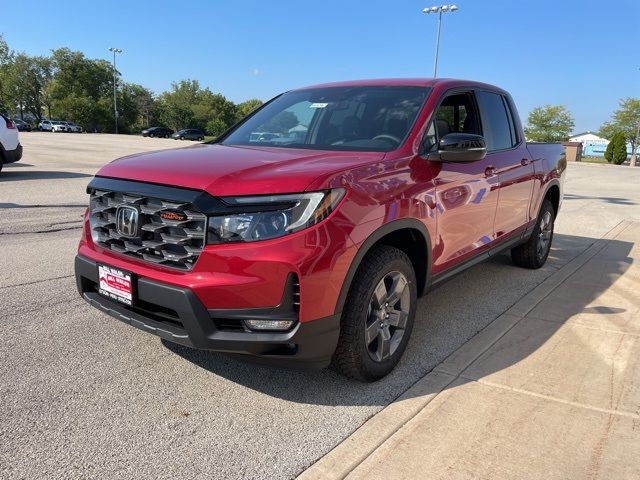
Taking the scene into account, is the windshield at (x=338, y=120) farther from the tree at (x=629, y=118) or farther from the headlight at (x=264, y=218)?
the tree at (x=629, y=118)

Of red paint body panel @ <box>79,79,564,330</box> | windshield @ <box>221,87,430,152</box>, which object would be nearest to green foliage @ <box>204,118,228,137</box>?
windshield @ <box>221,87,430,152</box>

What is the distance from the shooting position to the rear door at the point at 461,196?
11.6 ft

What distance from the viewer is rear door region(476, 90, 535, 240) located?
4449 millimetres

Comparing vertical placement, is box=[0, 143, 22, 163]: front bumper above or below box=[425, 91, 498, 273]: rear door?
below

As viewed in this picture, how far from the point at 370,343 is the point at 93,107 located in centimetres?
8037

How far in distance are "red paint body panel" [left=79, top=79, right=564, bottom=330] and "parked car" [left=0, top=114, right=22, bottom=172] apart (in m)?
10.9

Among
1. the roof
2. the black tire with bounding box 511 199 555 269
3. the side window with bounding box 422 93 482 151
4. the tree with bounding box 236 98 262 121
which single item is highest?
the tree with bounding box 236 98 262 121

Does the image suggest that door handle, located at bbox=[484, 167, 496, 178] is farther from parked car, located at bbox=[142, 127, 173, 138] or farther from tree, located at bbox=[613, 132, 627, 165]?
parked car, located at bbox=[142, 127, 173, 138]

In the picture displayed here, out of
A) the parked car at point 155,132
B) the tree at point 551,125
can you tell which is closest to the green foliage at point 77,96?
the parked car at point 155,132

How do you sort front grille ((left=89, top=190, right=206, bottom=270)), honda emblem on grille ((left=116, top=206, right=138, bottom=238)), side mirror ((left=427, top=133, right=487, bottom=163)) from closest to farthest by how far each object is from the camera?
front grille ((left=89, top=190, right=206, bottom=270)), honda emblem on grille ((left=116, top=206, right=138, bottom=238)), side mirror ((left=427, top=133, right=487, bottom=163))

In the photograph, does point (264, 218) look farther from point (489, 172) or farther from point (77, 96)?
point (77, 96)

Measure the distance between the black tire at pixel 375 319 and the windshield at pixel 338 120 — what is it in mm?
759

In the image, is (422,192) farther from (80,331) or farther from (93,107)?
(93,107)

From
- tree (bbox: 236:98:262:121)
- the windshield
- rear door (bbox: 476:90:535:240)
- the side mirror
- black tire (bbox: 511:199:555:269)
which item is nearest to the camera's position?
the side mirror
